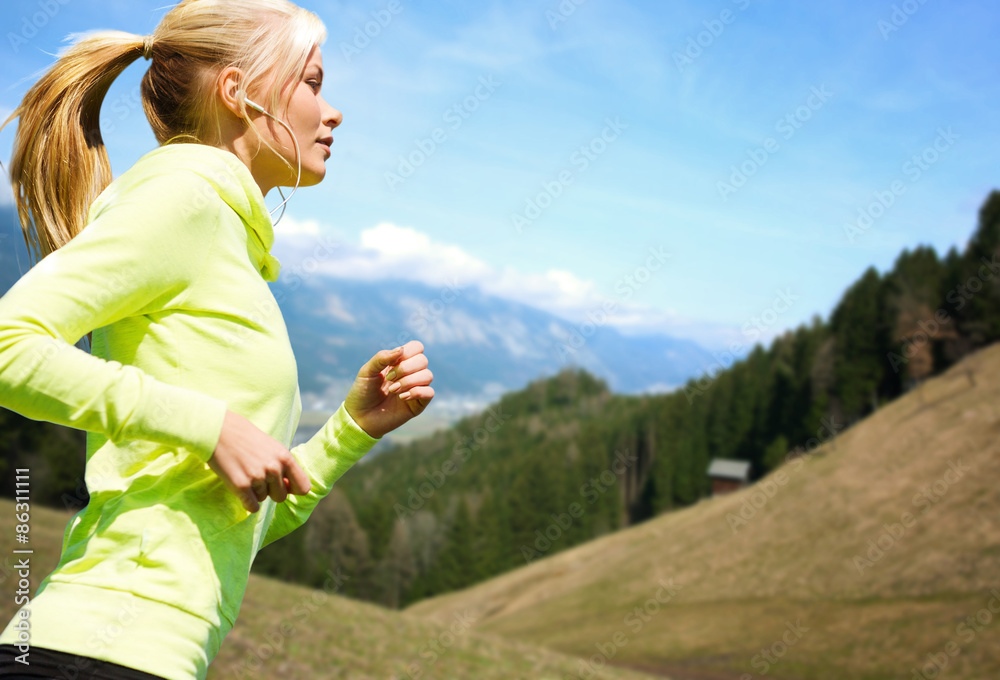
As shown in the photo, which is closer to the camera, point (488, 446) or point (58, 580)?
point (58, 580)

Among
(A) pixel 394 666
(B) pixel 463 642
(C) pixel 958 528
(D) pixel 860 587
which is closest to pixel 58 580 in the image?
(A) pixel 394 666

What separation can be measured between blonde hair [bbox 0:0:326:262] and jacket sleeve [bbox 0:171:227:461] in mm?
295

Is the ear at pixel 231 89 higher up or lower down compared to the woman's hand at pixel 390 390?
higher up

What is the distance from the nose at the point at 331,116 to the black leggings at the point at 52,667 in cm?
117

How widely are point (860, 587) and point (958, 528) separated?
5.38 meters

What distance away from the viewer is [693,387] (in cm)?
7550

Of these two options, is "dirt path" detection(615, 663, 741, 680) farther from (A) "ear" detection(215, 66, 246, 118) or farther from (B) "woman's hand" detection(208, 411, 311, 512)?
(A) "ear" detection(215, 66, 246, 118)

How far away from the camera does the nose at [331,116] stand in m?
1.70

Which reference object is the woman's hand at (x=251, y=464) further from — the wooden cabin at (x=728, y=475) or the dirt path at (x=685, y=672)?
the wooden cabin at (x=728, y=475)

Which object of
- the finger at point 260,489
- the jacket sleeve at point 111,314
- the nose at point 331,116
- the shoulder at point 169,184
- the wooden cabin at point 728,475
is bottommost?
the finger at point 260,489

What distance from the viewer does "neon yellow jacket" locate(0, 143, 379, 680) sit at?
1.21 m

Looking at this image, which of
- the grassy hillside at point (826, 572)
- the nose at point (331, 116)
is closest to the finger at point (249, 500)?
the nose at point (331, 116)

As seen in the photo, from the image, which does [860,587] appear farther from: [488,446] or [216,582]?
[488,446]

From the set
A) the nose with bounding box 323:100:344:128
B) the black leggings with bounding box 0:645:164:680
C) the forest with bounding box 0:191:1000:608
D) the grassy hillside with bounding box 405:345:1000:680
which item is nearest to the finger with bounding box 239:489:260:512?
the black leggings with bounding box 0:645:164:680
